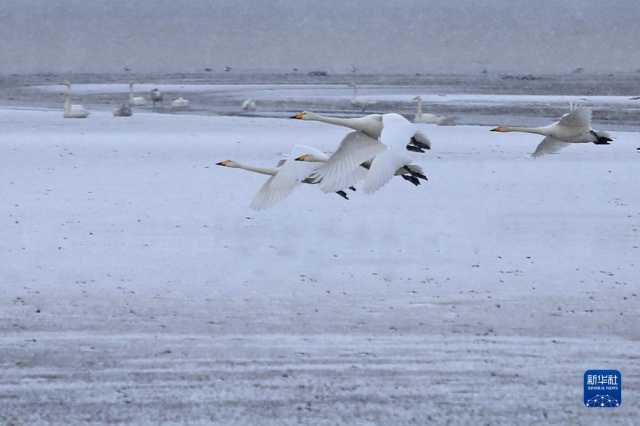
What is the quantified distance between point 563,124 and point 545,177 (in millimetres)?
6945

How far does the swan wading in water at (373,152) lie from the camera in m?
10.4

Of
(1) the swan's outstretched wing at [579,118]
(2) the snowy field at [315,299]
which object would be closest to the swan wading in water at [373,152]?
(2) the snowy field at [315,299]

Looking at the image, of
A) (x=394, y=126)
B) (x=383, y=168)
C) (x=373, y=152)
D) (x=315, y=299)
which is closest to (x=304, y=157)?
(x=373, y=152)

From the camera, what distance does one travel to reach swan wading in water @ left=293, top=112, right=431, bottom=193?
34.1 ft

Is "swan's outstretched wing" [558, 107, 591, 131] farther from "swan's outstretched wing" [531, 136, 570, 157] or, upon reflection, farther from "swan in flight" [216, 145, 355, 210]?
"swan in flight" [216, 145, 355, 210]

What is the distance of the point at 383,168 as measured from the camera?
1036cm

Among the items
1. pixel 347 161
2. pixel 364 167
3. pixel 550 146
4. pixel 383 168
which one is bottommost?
pixel 383 168

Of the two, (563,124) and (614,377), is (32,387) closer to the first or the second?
(614,377)

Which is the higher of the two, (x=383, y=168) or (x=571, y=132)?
(x=571, y=132)

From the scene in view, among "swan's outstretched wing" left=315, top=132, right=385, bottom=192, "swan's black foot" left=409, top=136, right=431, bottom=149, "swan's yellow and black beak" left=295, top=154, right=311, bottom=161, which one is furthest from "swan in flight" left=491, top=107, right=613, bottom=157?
"swan's yellow and black beak" left=295, top=154, right=311, bottom=161

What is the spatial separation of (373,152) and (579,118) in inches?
85.1

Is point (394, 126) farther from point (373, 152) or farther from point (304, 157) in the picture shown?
point (304, 157)

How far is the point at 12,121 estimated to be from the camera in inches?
1239

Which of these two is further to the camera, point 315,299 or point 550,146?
point 550,146
